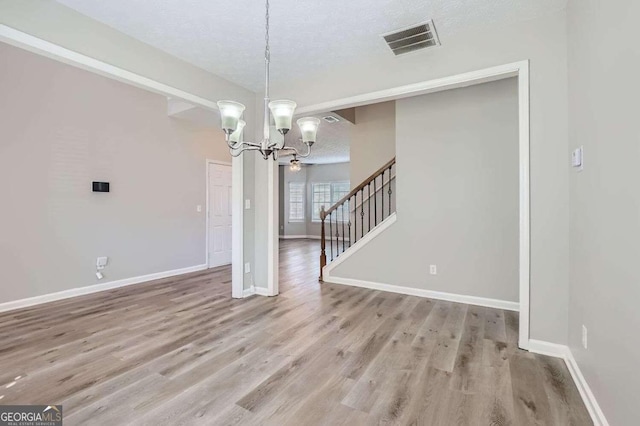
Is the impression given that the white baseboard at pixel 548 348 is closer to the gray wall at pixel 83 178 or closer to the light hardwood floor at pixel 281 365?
the light hardwood floor at pixel 281 365

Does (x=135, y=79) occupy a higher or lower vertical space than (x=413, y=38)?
lower

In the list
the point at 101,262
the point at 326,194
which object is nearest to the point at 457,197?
the point at 101,262

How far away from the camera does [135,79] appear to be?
9.20 feet

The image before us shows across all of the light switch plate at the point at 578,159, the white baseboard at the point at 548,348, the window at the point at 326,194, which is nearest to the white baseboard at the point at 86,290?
the white baseboard at the point at 548,348

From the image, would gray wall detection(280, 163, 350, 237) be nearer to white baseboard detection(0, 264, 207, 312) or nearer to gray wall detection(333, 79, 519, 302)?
white baseboard detection(0, 264, 207, 312)

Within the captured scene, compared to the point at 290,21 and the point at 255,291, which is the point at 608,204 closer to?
the point at 290,21

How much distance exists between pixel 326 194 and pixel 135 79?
8.94 meters

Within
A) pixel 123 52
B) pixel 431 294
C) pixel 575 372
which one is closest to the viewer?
pixel 575 372

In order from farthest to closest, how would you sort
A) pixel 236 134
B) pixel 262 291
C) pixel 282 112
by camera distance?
pixel 262 291 < pixel 236 134 < pixel 282 112

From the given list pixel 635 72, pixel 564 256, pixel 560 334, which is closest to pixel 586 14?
pixel 635 72

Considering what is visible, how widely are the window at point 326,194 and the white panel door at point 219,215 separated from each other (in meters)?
5.24

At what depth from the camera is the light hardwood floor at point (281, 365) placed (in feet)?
5.61

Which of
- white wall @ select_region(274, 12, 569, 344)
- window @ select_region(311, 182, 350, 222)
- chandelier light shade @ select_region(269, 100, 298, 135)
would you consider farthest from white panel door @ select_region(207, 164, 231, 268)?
window @ select_region(311, 182, 350, 222)

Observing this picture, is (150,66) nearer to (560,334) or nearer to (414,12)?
(414,12)
